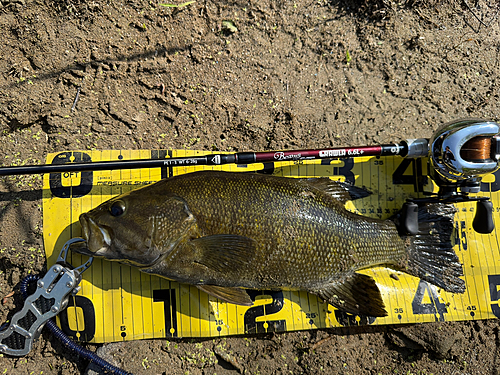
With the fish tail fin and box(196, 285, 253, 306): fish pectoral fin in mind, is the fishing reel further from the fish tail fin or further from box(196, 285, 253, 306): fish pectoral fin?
box(196, 285, 253, 306): fish pectoral fin

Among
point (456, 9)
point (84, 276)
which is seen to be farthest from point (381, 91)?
point (84, 276)

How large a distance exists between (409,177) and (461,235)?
69cm

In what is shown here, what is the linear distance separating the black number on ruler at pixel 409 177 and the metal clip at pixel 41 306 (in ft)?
9.37

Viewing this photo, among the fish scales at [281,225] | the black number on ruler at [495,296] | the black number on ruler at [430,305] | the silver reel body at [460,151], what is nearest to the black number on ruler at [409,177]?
the silver reel body at [460,151]

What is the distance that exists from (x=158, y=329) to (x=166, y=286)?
0.35m

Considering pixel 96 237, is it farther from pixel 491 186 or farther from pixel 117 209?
pixel 491 186

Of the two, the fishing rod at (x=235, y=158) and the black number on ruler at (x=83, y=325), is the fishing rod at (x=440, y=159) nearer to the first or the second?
the fishing rod at (x=235, y=158)

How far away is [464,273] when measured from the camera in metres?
2.77

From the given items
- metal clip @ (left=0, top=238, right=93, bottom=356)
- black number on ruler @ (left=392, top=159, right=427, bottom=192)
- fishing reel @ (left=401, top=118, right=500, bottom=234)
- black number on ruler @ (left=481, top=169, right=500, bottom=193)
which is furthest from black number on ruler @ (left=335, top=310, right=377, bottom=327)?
metal clip @ (left=0, top=238, right=93, bottom=356)

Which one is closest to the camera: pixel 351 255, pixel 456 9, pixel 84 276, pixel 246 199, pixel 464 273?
pixel 246 199

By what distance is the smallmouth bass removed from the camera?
2209mm

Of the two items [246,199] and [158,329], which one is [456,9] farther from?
[158,329]

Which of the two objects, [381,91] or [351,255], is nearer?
[351,255]

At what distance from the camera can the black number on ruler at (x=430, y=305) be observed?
2.70 metres
